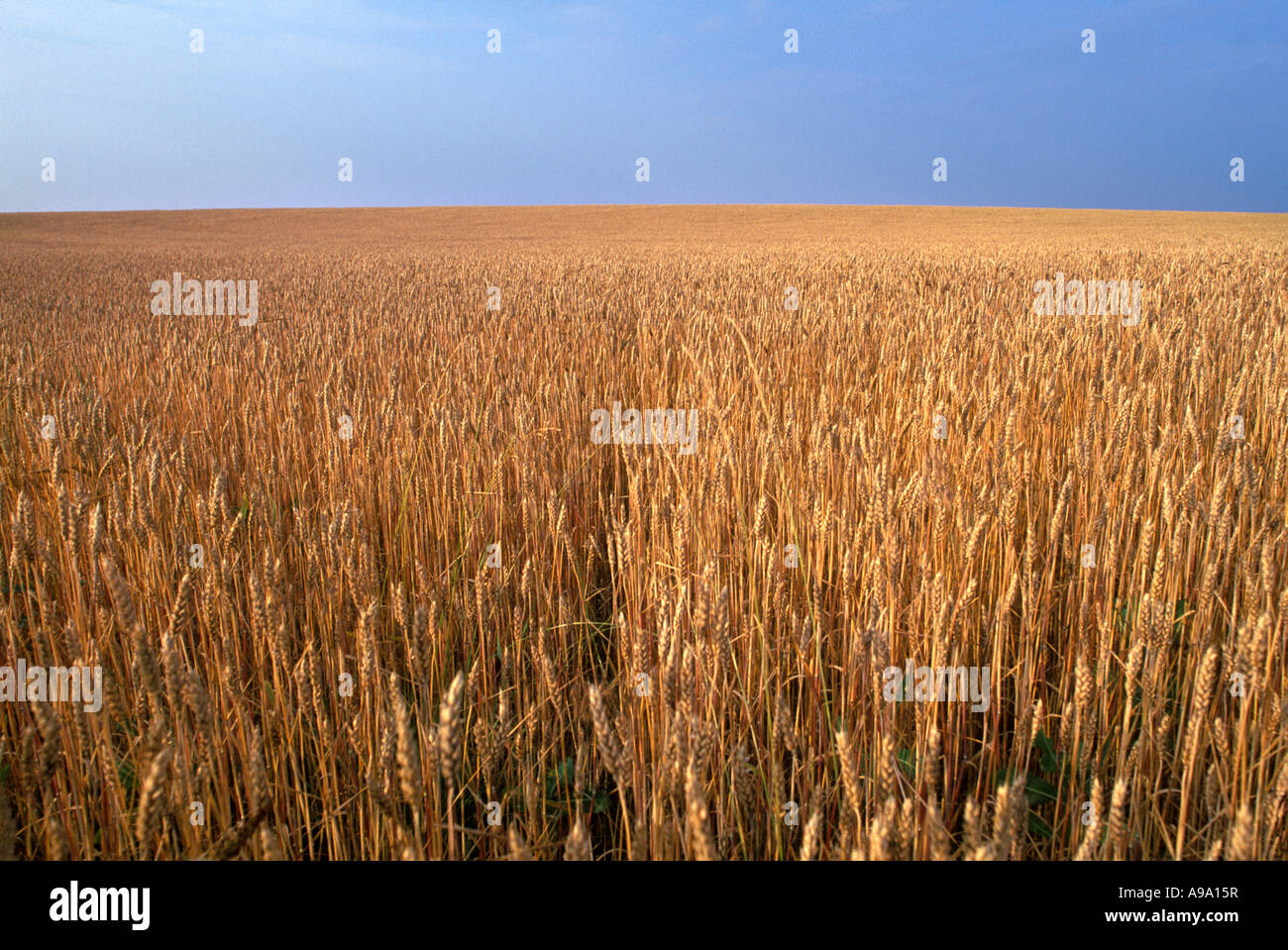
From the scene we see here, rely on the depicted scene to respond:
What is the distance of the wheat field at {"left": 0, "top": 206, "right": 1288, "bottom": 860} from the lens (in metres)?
1.06

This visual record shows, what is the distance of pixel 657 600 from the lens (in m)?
1.67

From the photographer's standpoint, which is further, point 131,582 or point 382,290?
point 382,290

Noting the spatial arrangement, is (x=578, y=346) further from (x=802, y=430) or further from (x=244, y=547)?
(x=244, y=547)

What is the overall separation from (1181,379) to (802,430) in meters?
1.68

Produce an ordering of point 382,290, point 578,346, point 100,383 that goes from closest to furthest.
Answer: point 100,383, point 578,346, point 382,290

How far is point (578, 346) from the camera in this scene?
4.39 metres

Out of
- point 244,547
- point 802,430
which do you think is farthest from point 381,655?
point 802,430

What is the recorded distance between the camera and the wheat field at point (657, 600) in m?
1.06

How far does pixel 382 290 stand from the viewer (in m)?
8.12

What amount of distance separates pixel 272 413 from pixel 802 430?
6.80 feet
